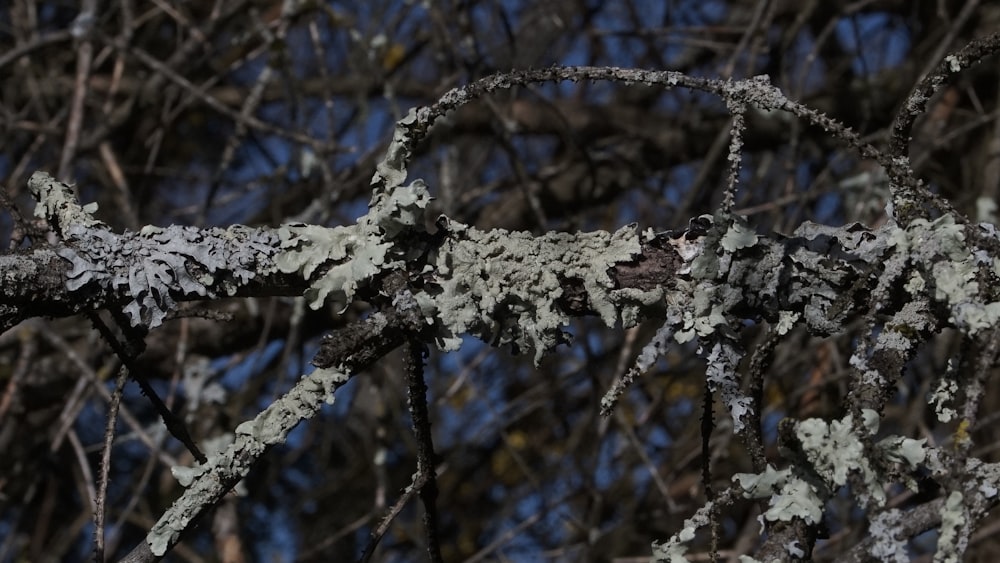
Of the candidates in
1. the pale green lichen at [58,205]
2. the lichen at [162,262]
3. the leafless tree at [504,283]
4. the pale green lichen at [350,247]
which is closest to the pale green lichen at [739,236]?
the leafless tree at [504,283]

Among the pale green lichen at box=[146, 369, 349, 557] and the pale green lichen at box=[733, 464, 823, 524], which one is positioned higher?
the pale green lichen at box=[146, 369, 349, 557]

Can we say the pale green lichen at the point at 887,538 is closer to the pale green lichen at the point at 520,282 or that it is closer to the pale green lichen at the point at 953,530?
the pale green lichen at the point at 953,530

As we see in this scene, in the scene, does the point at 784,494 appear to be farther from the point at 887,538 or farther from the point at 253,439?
the point at 253,439

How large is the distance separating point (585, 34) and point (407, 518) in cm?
144

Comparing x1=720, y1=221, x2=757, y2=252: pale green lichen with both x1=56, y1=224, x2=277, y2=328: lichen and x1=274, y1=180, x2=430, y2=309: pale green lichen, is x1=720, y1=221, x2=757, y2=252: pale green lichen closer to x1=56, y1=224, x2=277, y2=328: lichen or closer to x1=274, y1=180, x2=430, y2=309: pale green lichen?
x1=274, y1=180, x2=430, y2=309: pale green lichen

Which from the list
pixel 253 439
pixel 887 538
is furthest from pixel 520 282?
pixel 887 538

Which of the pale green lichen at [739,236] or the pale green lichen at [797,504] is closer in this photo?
the pale green lichen at [797,504]

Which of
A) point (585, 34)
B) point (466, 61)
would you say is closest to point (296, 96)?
point (466, 61)

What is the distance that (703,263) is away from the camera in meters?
0.91

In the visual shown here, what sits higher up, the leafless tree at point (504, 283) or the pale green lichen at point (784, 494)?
the leafless tree at point (504, 283)

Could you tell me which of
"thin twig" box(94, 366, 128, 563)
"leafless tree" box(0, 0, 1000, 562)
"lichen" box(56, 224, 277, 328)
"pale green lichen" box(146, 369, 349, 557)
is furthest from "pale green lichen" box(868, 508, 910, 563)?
"thin twig" box(94, 366, 128, 563)

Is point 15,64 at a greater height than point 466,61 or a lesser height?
greater

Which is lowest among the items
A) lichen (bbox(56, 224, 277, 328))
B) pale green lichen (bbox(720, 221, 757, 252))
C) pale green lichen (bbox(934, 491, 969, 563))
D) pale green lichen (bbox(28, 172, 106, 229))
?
pale green lichen (bbox(934, 491, 969, 563))

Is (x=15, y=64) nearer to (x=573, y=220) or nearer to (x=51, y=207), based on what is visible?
(x=573, y=220)
